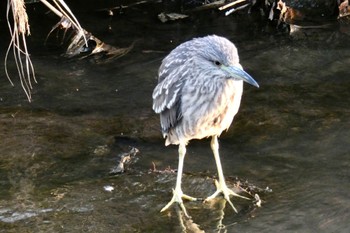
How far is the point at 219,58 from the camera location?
418 centimetres

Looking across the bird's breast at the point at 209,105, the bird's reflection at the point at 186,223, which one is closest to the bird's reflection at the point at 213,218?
the bird's reflection at the point at 186,223

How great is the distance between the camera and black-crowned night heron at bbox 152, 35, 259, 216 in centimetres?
422

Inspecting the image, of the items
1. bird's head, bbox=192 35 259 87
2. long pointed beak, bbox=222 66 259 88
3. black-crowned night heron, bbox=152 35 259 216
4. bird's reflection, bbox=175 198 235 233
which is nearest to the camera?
long pointed beak, bbox=222 66 259 88

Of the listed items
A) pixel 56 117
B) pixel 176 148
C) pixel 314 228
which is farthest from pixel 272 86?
pixel 314 228

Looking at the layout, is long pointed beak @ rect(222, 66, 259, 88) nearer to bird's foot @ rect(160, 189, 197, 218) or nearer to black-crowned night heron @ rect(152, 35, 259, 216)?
black-crowned night heron @ rect(152, 35, 259, 216)

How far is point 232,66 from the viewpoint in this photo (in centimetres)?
414

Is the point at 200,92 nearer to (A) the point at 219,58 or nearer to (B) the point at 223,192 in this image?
(A) the point at 219,58

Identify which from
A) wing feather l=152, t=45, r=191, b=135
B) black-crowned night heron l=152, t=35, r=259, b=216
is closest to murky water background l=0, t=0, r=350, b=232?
black-crowned night heron l=152, t=35, r=259, b=216

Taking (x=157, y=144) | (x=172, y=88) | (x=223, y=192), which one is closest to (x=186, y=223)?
(x=223, y=192)

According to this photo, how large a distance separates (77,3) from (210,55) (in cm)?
533

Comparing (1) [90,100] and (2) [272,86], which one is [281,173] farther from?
(1) [90,100]

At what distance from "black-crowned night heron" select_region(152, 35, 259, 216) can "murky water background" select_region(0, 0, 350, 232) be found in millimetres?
350

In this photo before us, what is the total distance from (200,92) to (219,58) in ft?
1.03

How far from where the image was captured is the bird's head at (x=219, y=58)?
162 inches
